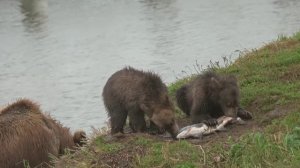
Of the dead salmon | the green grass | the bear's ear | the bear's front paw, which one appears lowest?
the green grass

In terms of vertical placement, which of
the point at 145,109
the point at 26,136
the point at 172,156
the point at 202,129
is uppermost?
the point at 145,109

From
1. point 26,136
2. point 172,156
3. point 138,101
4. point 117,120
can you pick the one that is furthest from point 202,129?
point 26,136

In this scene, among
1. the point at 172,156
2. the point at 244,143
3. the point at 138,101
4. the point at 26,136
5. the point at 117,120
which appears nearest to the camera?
the point at 244,143

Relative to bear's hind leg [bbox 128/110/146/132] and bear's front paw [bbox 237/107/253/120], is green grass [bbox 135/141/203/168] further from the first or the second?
bear's front paw [bbox 237/107/253/120]

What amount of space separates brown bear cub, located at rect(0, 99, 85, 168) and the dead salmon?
54.7 inches

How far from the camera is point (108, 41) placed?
66.5 ft

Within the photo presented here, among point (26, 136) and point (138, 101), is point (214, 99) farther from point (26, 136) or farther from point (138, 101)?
point (26, 136)

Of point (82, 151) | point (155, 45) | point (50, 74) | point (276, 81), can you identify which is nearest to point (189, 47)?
point (155, 45)

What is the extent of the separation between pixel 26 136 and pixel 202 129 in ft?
5.87

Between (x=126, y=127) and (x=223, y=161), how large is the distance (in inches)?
103

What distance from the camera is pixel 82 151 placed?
246 inches

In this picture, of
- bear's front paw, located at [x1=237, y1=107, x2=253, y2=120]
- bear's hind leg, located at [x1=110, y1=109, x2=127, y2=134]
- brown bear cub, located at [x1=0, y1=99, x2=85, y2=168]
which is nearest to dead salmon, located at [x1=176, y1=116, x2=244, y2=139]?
bear's front paw, located at [x1=237, y1=107, x2=253, y2=120]

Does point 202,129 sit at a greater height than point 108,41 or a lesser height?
lesser

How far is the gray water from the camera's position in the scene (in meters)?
14.6
